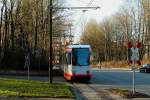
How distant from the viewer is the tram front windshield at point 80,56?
39062 millimetres

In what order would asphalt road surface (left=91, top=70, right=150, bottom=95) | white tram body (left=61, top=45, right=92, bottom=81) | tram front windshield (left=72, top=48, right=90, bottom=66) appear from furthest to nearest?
tram front windshield (left=72, top=48, right=90, bottom=66) < white tram body (left=61, top=45, right=92, bottom=81) < asphalt road surface (left=91, top=70, right=150, bottom=95)

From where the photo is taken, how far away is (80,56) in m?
39.3

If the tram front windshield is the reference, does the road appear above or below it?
below

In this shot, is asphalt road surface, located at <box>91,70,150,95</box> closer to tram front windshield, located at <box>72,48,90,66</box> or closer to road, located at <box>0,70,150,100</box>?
road, located at <box>0,70,150,100</box>

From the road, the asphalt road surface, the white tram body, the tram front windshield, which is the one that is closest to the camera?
the road

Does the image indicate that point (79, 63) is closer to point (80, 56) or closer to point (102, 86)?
point (80, 56)

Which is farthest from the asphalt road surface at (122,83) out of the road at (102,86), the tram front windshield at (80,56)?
the tram front windshield at (80,56)

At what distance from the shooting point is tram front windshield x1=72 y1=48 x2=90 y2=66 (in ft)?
128

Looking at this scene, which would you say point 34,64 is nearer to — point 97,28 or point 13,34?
point 13,34

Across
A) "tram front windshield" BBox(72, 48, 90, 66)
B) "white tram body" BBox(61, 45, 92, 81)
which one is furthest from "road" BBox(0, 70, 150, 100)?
"tram front windshield" BBox(72, 48, 90, 66)

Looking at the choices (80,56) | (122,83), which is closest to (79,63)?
(80,56)

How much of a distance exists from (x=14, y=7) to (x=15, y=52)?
7.56m

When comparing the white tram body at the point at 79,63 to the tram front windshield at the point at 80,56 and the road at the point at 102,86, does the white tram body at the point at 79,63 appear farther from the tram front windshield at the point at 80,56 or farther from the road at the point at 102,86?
the road at the point at 102,86

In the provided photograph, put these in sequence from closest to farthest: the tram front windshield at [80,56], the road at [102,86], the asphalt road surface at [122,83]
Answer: the road at [102,86] < the asphalt road surface at [122,83] < the tram front windshield at [80,56]
